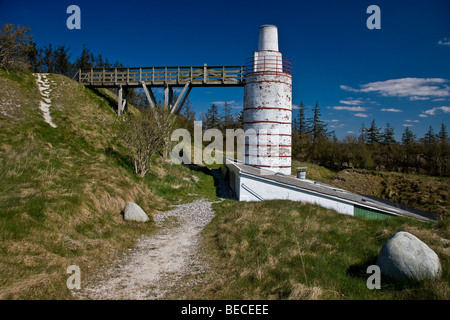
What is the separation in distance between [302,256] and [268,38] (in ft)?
60.8

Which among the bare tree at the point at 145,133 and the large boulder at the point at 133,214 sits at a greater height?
the bare tree at the point at 145,133

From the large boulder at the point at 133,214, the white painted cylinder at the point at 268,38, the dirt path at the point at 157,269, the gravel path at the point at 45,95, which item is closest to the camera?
the dirt path at the point at 157,269

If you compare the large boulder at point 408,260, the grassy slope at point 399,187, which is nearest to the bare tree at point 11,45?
the large boulder at point 408,260

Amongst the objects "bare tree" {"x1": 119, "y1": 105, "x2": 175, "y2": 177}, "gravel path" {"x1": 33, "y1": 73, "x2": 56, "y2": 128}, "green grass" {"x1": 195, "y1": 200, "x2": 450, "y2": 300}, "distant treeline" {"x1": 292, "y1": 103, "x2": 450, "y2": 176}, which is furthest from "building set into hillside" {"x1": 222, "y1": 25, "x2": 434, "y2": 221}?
"distant treeline" {"x1": 292, "y1": 103, "x2": 450, "y2": 176}

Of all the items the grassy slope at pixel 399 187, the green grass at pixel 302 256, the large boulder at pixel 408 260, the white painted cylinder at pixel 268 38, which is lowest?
the grassy slope at pixel 399 187

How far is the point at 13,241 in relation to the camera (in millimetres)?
6715

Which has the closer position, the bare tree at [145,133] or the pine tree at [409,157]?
the bare tree at [145,133]

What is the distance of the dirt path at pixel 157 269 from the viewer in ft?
19.6

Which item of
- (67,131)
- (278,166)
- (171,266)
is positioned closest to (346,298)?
(171,266)

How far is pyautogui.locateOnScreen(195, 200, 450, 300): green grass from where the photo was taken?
536cm

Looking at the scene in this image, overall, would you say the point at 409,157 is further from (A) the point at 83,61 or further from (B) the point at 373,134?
(A) the point at 83,61

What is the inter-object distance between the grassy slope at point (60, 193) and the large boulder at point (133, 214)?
0.29 m

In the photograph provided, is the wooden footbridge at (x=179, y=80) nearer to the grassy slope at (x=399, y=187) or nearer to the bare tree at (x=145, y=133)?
the bare tree at (x=145, y=133)
